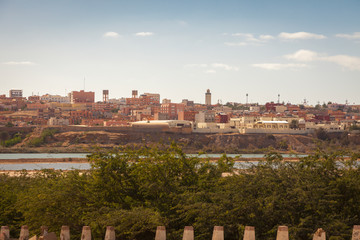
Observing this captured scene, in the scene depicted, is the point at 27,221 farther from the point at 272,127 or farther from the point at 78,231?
the point at 272,127

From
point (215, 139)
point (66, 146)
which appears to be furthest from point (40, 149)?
point (215, 139)

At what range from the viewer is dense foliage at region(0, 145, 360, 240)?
556 inches

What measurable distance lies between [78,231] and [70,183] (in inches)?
106

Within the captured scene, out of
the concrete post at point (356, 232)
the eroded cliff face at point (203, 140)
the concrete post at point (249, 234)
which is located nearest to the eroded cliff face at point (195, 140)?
the eroded cliff face at point (203, 140)

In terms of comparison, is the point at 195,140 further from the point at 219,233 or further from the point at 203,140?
the point at 219,233

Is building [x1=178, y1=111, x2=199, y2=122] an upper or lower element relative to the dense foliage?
lower

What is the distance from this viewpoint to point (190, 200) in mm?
15492

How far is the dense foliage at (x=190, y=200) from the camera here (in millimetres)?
14117

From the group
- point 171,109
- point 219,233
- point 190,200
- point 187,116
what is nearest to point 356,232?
point 219,233

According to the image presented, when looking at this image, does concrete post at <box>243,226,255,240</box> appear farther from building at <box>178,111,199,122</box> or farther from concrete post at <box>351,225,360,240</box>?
building at <box>178,111,199,122</box>

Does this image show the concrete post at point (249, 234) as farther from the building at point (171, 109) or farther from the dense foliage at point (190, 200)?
the building at point (171, 109)

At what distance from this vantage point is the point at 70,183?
59.6ft

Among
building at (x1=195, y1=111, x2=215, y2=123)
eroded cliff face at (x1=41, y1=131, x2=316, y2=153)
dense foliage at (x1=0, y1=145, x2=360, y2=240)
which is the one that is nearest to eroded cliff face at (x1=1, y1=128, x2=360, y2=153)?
eroded cliff face at (x1=41, y1=131, x2=316, y2=153)

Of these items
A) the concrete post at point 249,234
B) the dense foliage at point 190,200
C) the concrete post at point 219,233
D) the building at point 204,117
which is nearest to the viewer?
the concrete post at point 249,234
